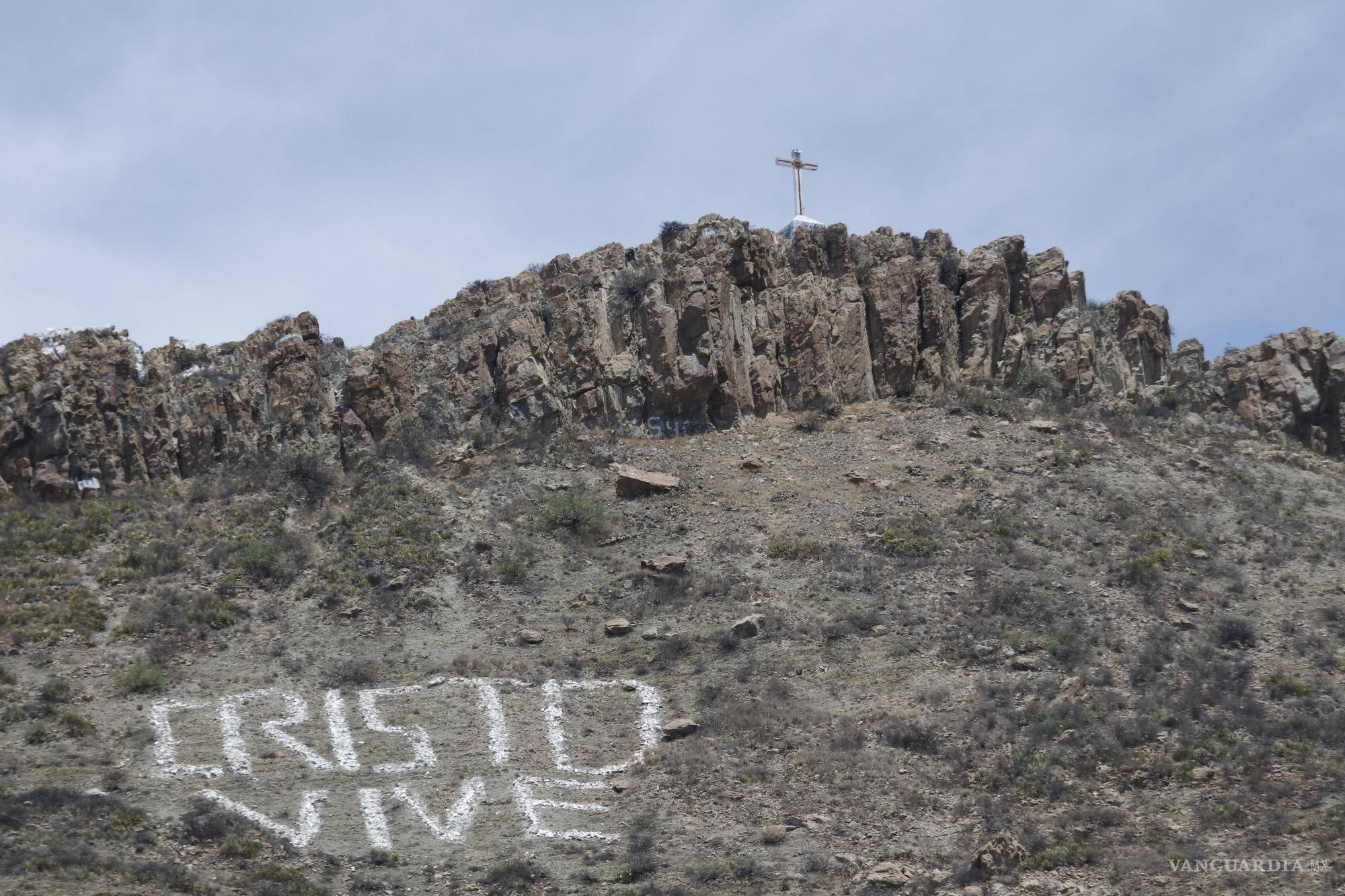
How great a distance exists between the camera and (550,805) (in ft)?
74.5

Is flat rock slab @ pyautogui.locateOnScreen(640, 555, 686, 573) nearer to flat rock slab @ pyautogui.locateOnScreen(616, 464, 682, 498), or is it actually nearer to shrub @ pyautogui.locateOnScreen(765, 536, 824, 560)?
shrub @ pyautogui.locateOnScreen(765, 536, 824, 560)

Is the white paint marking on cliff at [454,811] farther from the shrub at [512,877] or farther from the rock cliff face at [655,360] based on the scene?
the rock cliff face at [655,360]

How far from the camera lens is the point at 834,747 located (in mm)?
23719

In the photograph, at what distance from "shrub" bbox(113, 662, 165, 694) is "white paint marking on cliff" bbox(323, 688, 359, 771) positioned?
11.8 feet

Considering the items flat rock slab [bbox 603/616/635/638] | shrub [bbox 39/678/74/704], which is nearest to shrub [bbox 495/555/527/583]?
flat rock slab [bbox 603/616/635/638]

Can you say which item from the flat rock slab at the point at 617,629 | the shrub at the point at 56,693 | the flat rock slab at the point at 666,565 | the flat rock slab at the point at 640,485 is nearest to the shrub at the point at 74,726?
the shrub at the point at 56,693

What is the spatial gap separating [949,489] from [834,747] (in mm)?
12980

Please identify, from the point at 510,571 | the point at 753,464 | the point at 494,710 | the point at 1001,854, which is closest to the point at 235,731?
the point at 494,710

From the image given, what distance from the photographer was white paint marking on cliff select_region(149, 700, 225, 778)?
22891 mm

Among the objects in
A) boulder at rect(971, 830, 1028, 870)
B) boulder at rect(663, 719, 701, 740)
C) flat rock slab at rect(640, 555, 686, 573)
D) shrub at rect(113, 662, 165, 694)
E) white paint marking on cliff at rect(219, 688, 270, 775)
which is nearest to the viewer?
boulder at rect(971, 830, 1028, 870)

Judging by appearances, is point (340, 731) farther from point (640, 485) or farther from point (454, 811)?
point (640, 485)

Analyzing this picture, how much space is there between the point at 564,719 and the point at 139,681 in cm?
911

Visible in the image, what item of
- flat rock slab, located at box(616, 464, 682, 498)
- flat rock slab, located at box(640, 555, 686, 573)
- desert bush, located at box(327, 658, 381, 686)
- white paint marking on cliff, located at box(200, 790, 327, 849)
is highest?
flat rock slab, located at box(616, 464, 682, 498)

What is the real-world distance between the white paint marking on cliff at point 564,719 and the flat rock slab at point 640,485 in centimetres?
910
